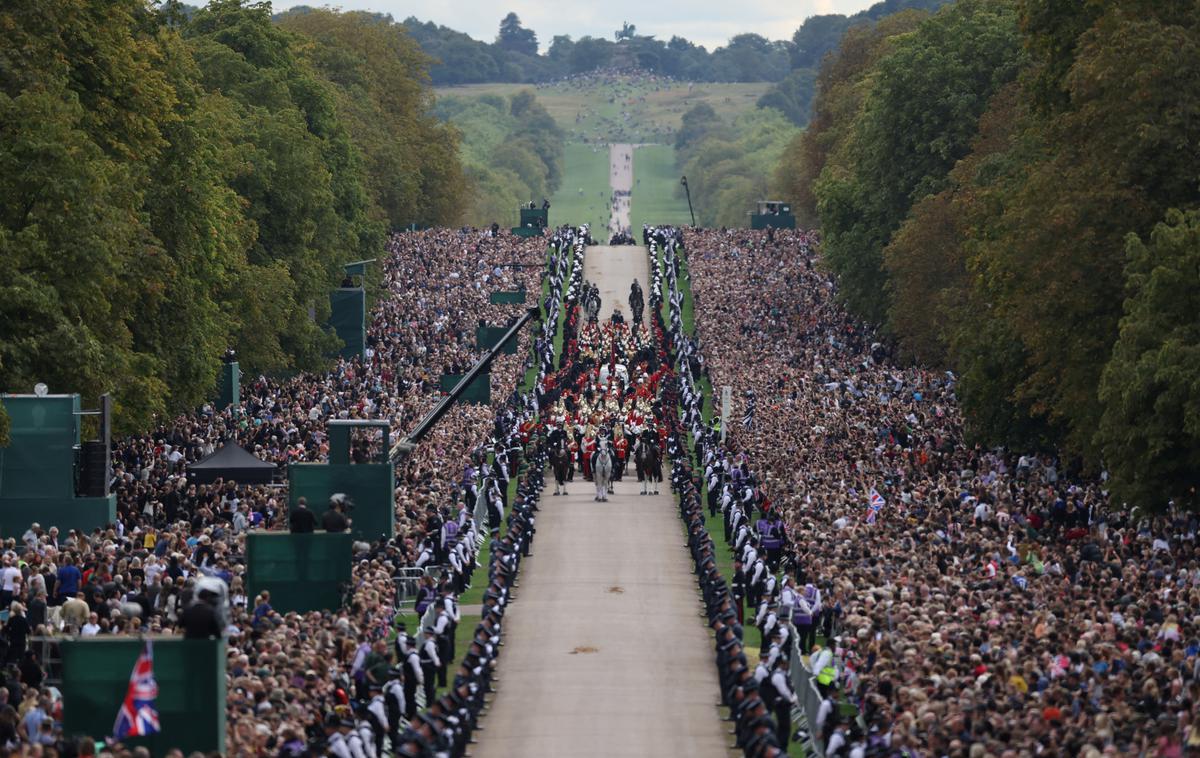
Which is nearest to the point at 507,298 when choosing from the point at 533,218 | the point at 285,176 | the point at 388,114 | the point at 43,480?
the point at 285,176

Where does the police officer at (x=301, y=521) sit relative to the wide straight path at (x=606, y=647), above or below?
above

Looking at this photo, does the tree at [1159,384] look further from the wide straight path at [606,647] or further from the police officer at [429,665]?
the police officer at [429,665]

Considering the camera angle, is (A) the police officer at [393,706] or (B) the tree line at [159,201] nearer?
(A) the police officer at [393,706]

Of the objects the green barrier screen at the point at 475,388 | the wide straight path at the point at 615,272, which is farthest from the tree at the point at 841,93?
the green barrier screen at the point at 475,388

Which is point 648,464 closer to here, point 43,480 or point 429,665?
point 43,480

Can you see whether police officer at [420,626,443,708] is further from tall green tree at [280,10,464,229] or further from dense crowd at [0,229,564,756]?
tall green tree at [280,10,464,229]

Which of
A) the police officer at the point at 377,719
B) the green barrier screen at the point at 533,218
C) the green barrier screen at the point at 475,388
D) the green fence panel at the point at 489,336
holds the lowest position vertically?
the police officer at the point at 377,719

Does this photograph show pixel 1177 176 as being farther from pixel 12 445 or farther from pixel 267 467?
pixel 12 445
